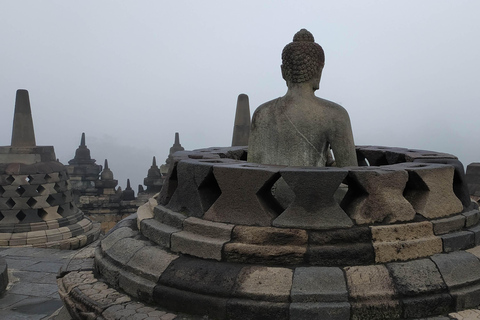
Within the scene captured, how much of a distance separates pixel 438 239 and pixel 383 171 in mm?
571

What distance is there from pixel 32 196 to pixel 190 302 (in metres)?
6.56

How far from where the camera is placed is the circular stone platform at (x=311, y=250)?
2465 mm

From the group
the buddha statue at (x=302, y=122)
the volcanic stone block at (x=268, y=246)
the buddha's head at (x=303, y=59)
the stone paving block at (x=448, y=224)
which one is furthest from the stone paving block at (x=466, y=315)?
the buddha's head at (x=303, y=59)

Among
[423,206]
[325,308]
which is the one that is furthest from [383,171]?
[325,308]

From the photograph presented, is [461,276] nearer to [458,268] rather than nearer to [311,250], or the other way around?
[458,268]

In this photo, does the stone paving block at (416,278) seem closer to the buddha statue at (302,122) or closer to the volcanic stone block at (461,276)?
the volcanic stone block at (461,276)

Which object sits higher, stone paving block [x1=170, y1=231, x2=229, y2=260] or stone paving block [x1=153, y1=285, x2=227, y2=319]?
stone paving block [x1=170, y1=231, x2=229, y2=260]

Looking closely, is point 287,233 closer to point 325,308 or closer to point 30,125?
point 325,308

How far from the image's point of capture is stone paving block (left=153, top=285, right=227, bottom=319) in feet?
8.20

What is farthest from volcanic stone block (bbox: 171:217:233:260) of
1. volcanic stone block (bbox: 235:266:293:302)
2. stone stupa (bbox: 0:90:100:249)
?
stone stupa (bbox: 0:90:100:249)

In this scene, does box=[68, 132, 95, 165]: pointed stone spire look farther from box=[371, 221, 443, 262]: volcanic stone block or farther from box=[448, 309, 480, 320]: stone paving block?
box=[448, 309, 480, 320]: stone paving block

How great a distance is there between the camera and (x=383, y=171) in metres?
2.82

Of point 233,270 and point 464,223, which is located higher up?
point 464,223

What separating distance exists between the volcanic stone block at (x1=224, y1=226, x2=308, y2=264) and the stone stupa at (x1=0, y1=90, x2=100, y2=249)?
626cm
